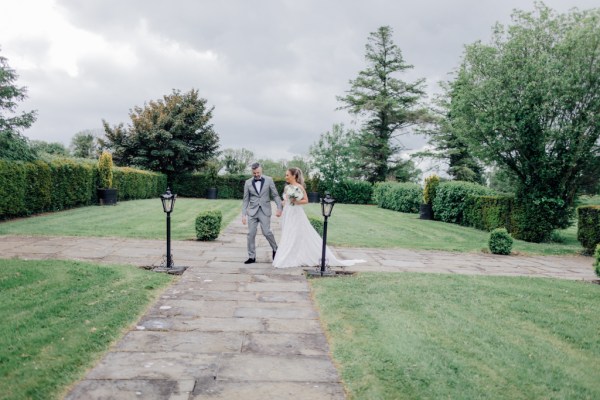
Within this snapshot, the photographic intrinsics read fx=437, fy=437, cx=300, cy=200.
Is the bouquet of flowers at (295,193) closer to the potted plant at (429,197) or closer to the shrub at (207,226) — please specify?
the shrub at (207,226)

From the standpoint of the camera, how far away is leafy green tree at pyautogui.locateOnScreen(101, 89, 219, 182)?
112 ft

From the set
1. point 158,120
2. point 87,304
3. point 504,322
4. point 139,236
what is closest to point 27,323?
point 87,304

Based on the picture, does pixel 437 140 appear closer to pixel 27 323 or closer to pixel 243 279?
pixel 243 279

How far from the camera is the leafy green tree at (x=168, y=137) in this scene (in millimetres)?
34125

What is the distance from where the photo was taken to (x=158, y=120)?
34.1 m

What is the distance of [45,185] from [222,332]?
1352cm

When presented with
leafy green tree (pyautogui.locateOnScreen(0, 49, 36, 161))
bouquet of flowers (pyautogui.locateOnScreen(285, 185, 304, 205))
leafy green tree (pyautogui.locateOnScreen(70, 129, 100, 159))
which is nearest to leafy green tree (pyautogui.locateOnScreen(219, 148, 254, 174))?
leafy green tree (pyautogui.locateOnScreen(70, 129, 100, 159))

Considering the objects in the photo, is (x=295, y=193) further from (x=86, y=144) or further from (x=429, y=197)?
(x=86, y=144)

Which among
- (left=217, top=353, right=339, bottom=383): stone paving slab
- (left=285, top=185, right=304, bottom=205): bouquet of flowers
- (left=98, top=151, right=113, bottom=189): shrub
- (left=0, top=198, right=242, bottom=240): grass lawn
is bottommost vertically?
(left=217, top=353, right=339, bottom=383): stone paving slab

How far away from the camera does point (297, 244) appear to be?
7.62m

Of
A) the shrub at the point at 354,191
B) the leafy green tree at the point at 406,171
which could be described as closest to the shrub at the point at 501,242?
the shrub at the point at 354,191

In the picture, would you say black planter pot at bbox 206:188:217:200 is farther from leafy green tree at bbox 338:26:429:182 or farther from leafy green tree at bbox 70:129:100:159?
leafy green tree at bbox 70:129:100:159

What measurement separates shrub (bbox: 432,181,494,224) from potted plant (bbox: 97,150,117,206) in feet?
48.9

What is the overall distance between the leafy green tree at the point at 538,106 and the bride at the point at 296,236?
8.08 meters
